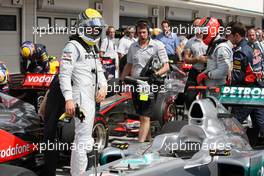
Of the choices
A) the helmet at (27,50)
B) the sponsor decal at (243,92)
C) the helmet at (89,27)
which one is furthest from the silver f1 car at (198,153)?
the helmet at (27,50)

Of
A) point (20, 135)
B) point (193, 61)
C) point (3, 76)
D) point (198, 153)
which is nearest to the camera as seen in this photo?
point (198, 153)

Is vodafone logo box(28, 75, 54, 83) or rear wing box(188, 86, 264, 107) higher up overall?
vodafone logo box(28, 75, 54, 83)

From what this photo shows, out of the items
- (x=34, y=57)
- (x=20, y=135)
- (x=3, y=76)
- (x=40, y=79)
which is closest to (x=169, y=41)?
(x=34, y=57)

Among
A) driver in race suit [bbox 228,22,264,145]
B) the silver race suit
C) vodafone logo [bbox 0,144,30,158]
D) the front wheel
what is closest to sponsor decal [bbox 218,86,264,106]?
driver in race suit [bbox 228,22,264,145]

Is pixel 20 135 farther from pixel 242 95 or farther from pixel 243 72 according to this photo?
pixel 243 72

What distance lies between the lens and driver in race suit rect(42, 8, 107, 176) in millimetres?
4781

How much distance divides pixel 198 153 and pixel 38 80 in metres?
4.41

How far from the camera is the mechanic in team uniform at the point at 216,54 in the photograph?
6.77 meters

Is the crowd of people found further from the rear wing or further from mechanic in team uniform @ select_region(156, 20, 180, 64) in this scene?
the rear wing

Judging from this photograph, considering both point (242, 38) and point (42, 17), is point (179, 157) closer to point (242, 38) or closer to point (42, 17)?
point (242, 38)

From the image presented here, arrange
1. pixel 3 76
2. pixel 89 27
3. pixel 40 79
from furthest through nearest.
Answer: pixel 40 79 → pixel 3 76 → pixel 89 27

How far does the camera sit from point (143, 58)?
6.82m

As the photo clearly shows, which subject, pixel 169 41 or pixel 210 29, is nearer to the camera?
pixel 210 29

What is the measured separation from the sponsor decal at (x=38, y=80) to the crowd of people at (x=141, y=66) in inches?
19.7
